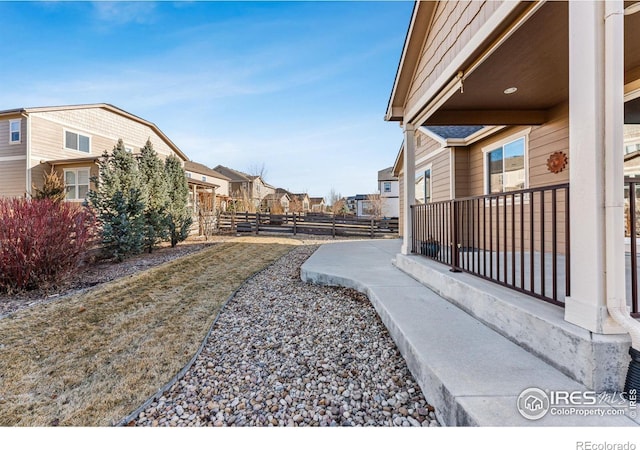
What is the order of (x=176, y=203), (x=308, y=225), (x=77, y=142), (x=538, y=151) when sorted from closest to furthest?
(x=538, y=151), (x=176, y=203), (x=77, y=142), (x=308, y=225)

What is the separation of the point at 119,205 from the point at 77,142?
9.31 metres

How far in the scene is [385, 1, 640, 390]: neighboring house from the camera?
5.54 ft

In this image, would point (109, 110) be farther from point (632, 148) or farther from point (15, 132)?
point (632, 148)

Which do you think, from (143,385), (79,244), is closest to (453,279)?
(143,385)

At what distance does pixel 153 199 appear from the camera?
9273mm

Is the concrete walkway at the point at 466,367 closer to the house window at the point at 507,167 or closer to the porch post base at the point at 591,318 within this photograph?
the porch post base at the point at 591,318

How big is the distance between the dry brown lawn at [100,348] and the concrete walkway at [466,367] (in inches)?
78.6

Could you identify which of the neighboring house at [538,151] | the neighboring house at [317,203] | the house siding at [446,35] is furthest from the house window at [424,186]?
the neighboring house at [317,203]

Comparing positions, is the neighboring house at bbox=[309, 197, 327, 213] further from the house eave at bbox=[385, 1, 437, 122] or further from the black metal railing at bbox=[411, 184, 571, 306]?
the black metal railing at bbox=[411, 184, 571, 306]

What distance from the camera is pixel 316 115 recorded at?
551 inches

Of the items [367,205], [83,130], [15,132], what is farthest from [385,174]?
[15,132]

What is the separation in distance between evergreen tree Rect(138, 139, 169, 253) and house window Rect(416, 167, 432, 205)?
8374mm

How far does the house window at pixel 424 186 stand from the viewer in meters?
9.26

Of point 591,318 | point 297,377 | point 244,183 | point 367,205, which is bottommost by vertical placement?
point 297,377
